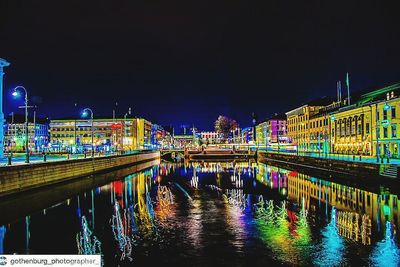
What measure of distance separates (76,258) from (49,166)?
3313 cm

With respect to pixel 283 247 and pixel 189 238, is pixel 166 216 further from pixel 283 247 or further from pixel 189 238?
pixel 283 247

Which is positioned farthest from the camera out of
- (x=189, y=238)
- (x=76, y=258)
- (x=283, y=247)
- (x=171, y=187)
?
(x=171, y=187)

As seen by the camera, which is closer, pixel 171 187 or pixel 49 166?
pixel 49 166

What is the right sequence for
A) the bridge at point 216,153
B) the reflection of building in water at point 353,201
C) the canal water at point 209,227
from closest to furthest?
the canal water at point 209,227
the reflection of building in water at point 353,201
the bridge at point 216,153

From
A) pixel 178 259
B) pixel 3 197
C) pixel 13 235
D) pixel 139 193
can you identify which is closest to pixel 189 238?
pixel 178 259

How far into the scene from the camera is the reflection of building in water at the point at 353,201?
27.0 meters

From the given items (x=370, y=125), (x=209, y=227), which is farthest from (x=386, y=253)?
(x=370, y=125)

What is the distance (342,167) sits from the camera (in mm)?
55969

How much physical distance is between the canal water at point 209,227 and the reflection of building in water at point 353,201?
8 cm

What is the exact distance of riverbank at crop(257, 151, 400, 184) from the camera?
44.4 metres

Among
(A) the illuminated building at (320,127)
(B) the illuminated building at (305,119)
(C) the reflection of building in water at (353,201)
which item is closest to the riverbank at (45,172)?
(C) the reflection of building in water at (353,201)

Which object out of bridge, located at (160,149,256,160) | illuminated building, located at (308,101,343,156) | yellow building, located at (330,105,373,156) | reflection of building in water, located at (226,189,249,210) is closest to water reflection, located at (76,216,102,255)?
reflection of building in water, located at (226,189,249,210)

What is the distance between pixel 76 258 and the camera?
12.1 metres

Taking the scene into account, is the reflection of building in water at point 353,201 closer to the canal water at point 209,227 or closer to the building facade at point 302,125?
the canal water at point 209,227
